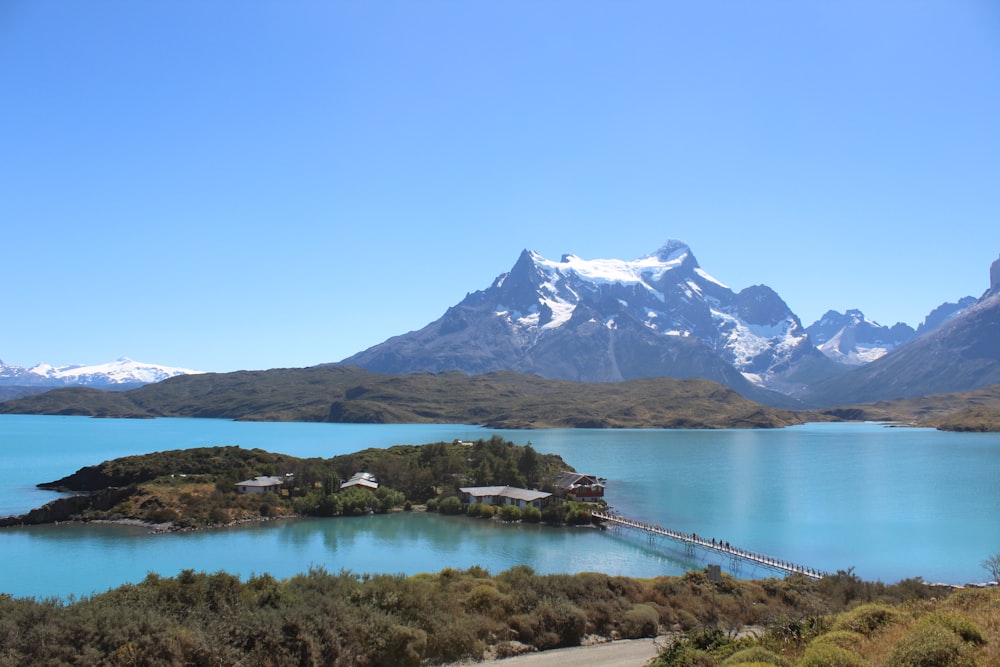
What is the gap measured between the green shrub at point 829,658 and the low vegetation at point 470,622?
0.09 ft

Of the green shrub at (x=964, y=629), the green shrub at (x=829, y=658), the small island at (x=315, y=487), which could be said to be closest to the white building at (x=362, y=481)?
the small island at (x=315, y=487)

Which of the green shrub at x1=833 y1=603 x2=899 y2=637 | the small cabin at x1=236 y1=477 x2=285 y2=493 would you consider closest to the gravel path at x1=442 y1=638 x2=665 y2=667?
the green shrub at x1=833 y1=603 x2=899 y2=637

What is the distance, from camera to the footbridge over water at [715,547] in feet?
135

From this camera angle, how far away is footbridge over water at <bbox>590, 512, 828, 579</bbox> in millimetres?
41250

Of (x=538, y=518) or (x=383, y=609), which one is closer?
(x=383, y=609)

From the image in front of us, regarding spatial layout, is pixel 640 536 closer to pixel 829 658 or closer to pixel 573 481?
pixel 573 481

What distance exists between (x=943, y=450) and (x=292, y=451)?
404ft

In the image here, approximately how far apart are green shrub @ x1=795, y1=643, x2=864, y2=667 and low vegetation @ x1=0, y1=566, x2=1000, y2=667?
3 cm

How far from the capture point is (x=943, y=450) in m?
130

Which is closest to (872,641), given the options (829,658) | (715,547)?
(829,658)

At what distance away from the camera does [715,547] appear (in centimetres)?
4778

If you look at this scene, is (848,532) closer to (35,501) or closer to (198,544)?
(198,544)

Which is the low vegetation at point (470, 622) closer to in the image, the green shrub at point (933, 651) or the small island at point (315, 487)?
the green shrub at point (933, 651)

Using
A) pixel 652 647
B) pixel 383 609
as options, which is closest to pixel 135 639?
pixel 383 609
